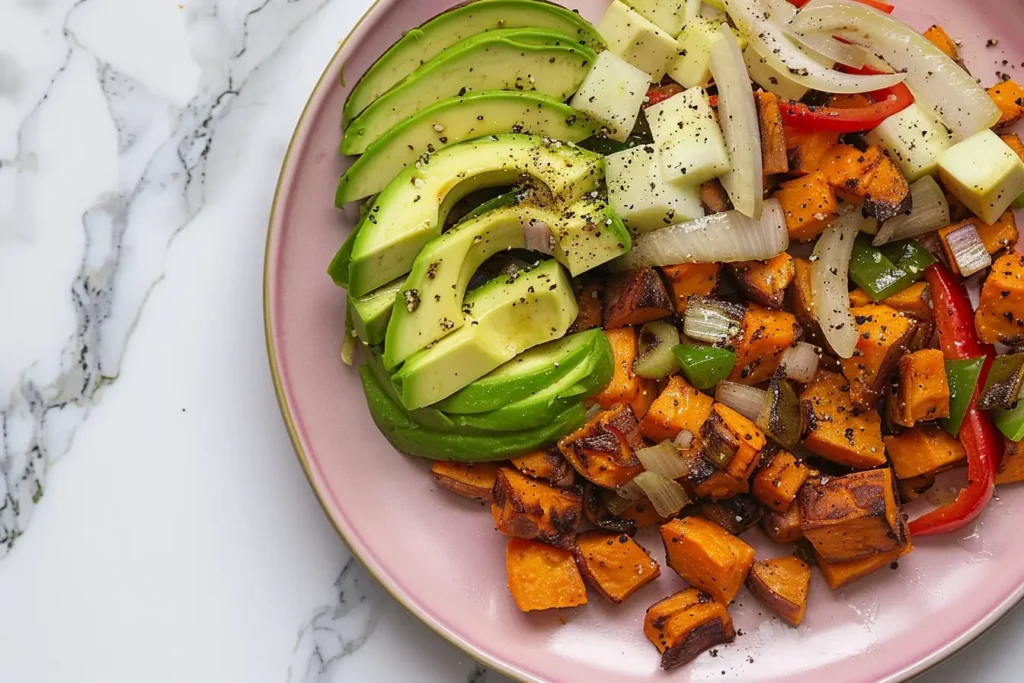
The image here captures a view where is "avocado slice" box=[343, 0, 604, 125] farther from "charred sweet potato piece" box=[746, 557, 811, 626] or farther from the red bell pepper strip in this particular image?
"charred sweet potato piece" box=[746, 557, 811, 626]

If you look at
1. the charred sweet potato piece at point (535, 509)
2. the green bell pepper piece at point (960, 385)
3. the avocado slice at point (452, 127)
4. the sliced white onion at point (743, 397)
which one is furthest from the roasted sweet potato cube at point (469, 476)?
the green bell pepper piece at point (960, 385)

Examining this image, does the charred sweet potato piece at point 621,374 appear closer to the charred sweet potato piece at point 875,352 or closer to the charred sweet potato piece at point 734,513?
the charred sweet potato piece at point 734,513

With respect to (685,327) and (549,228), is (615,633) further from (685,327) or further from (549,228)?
(549,228)

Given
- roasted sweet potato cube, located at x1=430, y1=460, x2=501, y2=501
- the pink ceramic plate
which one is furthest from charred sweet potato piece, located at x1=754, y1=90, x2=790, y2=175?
roasted sweet potato cube, located at x1=430, y1=460, x2=501, y2=501

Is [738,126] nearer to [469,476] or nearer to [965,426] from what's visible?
[965,426]

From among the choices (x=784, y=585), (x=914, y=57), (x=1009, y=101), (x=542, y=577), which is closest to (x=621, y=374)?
(x=542, y=577)

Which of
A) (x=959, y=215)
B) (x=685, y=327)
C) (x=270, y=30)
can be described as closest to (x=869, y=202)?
(x=959, y=215)
